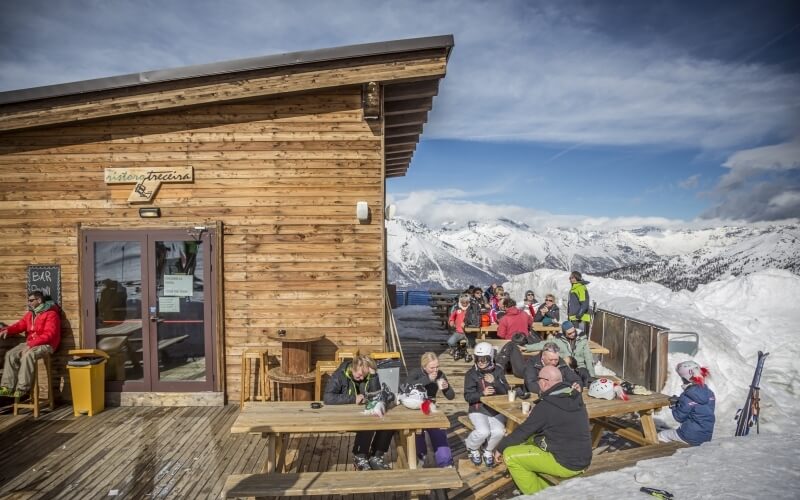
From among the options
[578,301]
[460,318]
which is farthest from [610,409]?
[460,318]

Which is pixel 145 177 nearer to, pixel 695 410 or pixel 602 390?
pixel 602 390

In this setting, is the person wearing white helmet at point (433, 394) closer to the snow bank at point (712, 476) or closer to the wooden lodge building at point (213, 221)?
the snow bank at point (712, 476)

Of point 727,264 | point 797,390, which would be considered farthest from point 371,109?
point 727,264

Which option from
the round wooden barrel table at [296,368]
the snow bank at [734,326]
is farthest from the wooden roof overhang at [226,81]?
the snow bank at [734,326]

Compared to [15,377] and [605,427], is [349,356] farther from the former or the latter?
[15,377]

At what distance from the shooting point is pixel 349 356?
24.3 feet

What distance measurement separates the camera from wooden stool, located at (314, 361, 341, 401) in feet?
23.2

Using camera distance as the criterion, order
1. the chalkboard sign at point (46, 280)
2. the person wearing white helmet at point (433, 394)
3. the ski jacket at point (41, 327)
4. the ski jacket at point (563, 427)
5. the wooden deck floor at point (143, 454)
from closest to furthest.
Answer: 1. the ski jacket at point (563, 427)
2. the wooden deck floor at point (143, 454)
3. the person wearing white helmet at point (433, 394)
4. the ski jacket at point (41, 327)
5. the chalkboard sign at point (46, 280)

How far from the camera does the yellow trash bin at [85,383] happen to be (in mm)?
7121

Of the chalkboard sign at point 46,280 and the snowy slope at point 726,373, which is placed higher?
the chalkboard sign at point 46,280

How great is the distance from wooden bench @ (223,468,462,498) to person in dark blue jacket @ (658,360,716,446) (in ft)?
Answer: 10.3

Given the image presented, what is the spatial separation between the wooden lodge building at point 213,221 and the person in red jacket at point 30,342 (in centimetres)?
31

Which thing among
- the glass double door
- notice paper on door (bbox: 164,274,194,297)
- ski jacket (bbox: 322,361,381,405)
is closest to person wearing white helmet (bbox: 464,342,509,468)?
ski jacket (bbox: 322,361,381,405)

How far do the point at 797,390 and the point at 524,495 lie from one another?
8.76 metres
